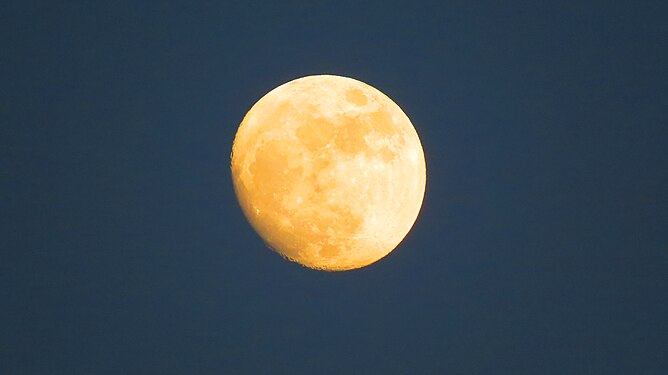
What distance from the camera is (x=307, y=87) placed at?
5977 mm

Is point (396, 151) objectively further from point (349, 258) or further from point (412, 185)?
point (349, 258)

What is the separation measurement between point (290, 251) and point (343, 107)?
132cm

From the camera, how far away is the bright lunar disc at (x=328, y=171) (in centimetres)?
558

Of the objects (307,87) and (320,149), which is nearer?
(320,149)

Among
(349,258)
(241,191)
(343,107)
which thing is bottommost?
(349,258)

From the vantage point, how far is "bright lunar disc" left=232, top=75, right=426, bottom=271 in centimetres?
558

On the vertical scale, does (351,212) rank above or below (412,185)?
below

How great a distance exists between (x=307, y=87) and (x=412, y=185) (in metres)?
1.21

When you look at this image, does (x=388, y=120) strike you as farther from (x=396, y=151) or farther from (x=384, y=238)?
(x=384, y=238)

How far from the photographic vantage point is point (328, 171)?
555 cm

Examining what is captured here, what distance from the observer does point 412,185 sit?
5.99 metres

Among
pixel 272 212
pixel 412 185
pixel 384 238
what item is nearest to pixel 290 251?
pixel 272 212

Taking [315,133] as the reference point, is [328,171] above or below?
below

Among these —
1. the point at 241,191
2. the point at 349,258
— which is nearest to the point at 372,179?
the point at 349,258
